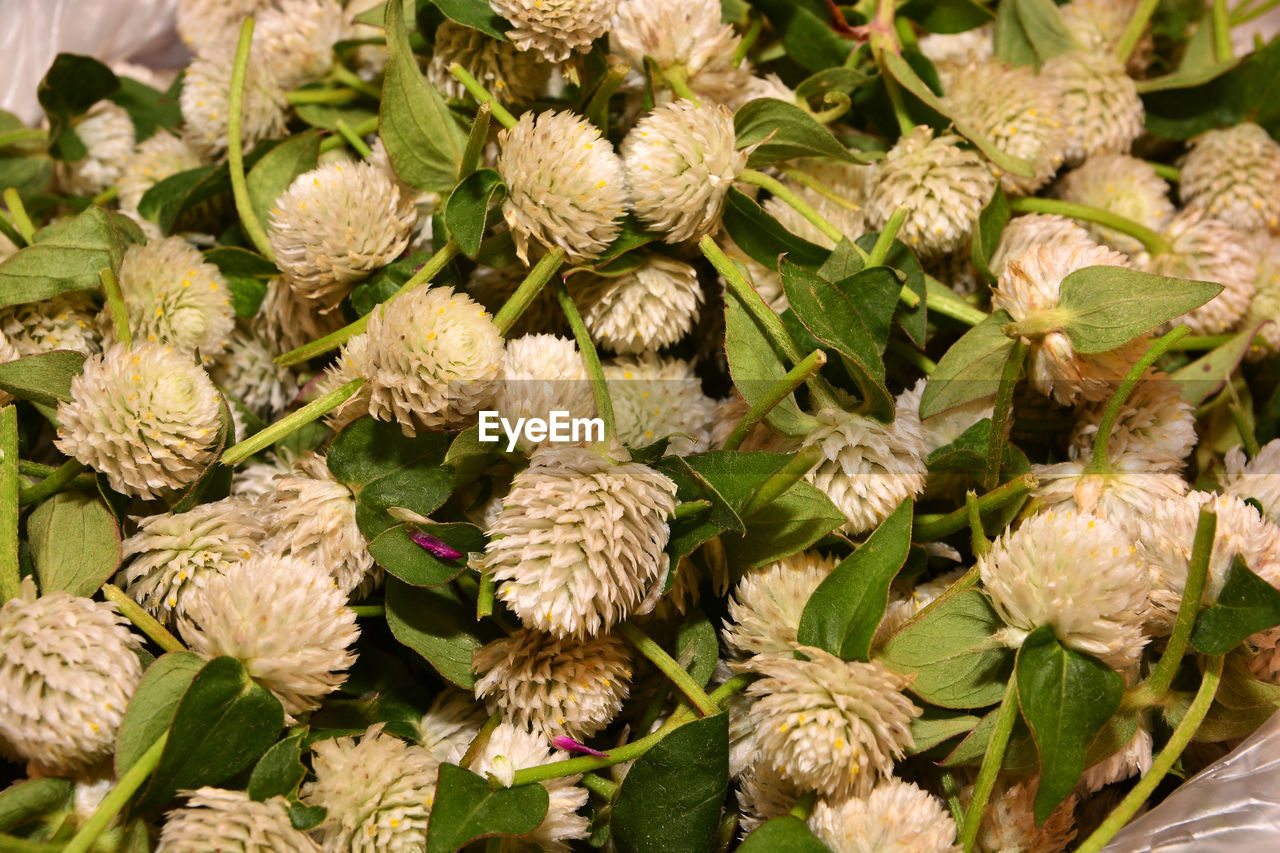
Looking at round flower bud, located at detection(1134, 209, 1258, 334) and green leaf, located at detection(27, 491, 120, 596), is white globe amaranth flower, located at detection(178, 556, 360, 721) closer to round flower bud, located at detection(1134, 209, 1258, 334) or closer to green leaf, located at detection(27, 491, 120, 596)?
green leaf, located at detection(27, 491, 120, 596)

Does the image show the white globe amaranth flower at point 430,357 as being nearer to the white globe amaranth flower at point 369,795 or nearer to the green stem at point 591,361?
the green stem at point 591,361

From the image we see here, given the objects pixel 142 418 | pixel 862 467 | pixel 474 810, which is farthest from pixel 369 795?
pixel 862 467

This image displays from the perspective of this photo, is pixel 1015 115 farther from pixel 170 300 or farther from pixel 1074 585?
pixel 170 300

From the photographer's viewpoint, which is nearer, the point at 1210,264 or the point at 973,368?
the point at 973,368

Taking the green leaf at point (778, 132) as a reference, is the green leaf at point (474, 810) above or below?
below

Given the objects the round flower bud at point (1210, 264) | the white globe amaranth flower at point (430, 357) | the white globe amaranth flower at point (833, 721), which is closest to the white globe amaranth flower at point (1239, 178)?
the round flower bud at point (1210, 264)

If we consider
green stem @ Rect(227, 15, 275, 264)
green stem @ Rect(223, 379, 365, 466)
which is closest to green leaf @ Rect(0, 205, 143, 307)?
green stem @ Rect(227, 15, 275, 264)

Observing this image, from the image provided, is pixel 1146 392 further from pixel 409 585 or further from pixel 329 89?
pixel 329 89
